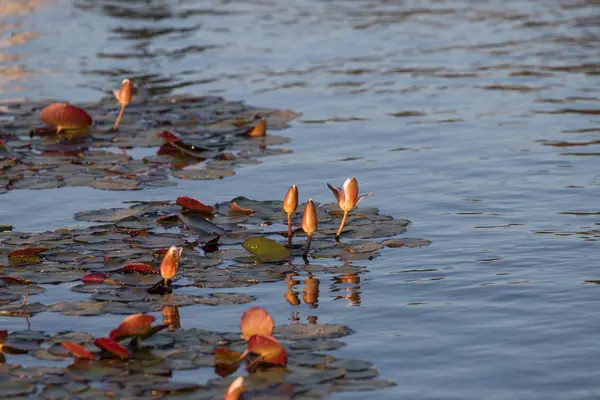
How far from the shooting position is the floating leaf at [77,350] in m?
4.12

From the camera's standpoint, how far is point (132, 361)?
4.20 metres

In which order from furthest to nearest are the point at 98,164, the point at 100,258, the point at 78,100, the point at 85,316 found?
the point at 78,100 < the point at 98,164 < the point at 100,258 < the point at 85,316

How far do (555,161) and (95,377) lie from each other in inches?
202

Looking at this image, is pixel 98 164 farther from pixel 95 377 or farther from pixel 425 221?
pixel 95 377

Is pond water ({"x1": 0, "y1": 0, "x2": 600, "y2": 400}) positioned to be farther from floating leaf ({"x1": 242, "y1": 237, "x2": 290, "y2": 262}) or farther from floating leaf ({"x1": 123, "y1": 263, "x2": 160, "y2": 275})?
floating leaf ({"x1": 123, "y1": 263, "x2": 160, "y2": 275})

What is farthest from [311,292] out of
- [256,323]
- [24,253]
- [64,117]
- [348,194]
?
[64,117]

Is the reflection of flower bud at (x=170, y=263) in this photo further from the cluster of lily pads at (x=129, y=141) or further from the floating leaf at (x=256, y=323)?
the cluster of lily pads at (x=129, y=141)

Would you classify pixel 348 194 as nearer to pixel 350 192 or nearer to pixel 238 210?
pixel 350 192

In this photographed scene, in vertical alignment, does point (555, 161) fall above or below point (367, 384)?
above

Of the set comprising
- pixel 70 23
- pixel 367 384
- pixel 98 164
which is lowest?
pixel 367 384

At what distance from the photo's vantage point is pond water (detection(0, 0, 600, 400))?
15.2ft

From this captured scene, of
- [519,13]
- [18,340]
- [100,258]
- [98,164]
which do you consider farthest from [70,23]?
[18,340]

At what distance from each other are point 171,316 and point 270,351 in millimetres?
930

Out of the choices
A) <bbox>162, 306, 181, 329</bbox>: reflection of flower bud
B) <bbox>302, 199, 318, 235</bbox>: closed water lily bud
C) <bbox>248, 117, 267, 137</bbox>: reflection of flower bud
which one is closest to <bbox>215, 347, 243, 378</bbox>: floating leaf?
<bbox>162, 306, 181, 329</bbox>: reflection of flower bud
